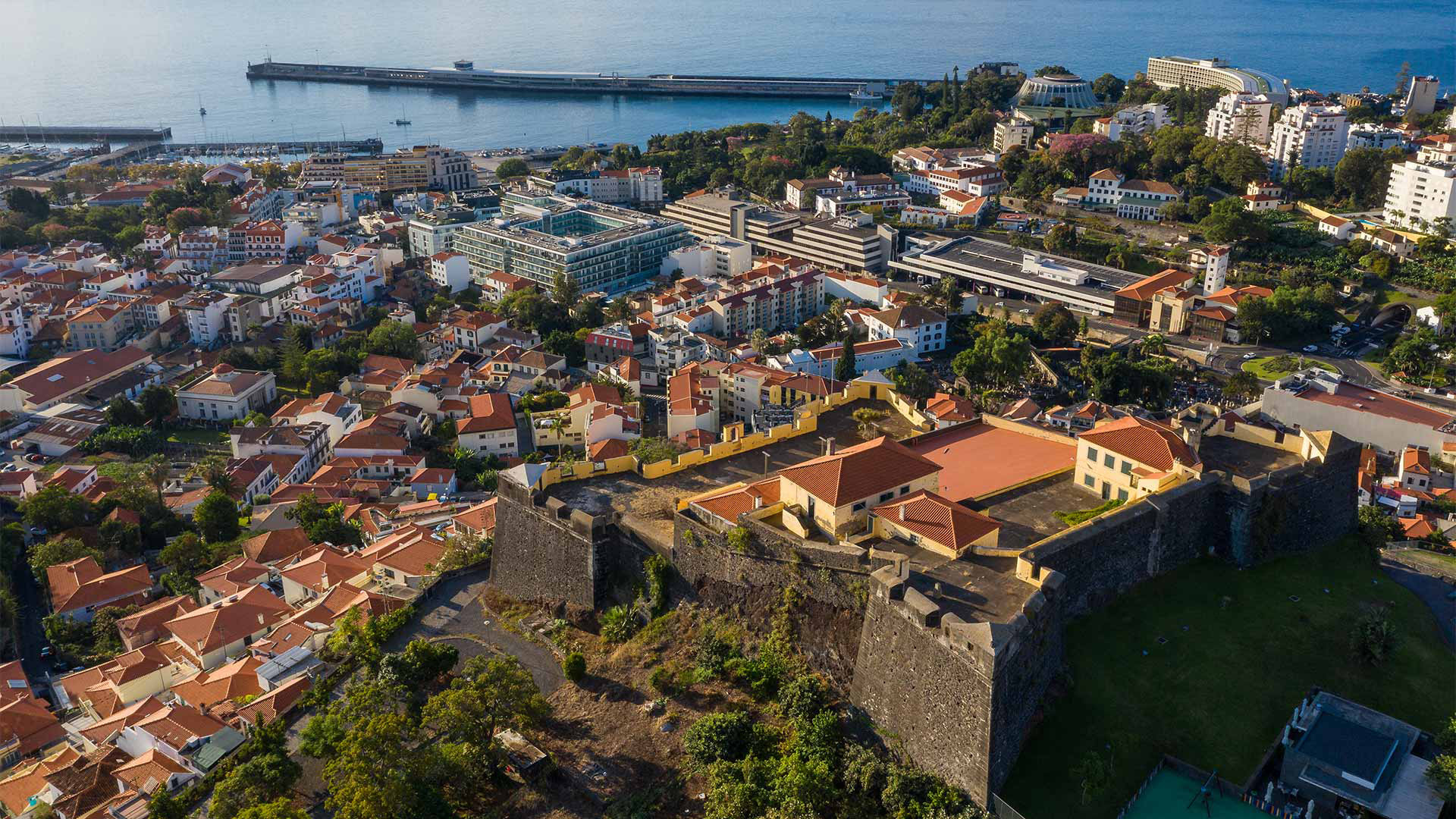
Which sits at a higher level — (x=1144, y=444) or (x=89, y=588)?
(x=1144, y=444)

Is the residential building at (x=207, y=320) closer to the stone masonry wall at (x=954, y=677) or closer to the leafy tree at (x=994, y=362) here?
the leafy tree at (x=994, y=362)

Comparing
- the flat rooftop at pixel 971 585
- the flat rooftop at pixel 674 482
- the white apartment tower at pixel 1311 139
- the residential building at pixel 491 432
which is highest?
the white apartment tower at pixel 1311 139

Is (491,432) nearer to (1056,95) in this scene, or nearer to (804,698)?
(804,698)

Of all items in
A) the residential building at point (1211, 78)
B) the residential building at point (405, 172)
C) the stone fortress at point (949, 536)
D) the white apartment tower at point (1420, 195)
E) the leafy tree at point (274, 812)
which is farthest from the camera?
the residential building at point (1211, 78)

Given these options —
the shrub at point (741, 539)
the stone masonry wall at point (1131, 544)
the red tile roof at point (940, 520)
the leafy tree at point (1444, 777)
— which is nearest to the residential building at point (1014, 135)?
the stone masonry wall at point (1131, 544)

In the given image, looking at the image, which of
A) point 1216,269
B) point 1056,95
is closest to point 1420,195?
point 1216,269

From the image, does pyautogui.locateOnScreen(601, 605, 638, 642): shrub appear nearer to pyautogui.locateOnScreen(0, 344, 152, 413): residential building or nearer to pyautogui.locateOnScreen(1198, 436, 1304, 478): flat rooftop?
pyautogui.locateOnScreen(1198, 436, 1304, 478): flat rooftop

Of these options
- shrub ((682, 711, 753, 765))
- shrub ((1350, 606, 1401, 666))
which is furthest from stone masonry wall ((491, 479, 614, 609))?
shrub ((1350, 606, 1401, 666))
